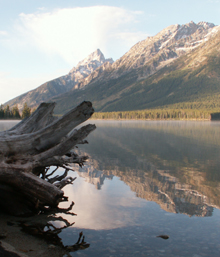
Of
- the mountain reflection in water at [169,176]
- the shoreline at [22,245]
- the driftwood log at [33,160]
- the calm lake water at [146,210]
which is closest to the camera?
the shoreline at [22,245]

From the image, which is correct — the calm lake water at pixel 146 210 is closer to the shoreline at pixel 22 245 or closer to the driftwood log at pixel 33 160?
the shoreline at pixel 22 245

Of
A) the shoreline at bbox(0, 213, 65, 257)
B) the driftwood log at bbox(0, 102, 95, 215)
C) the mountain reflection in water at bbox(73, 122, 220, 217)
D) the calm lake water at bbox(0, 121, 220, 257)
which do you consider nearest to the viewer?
the shoreline at bbox(0, 213, 65, 257)

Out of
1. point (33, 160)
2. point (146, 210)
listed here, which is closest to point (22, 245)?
point (33, 160)

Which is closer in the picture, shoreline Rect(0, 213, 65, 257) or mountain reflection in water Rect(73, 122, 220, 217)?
shoreline Rect(0, 213, 65, 257)

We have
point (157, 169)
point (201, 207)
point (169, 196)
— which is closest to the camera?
point (201, 207)

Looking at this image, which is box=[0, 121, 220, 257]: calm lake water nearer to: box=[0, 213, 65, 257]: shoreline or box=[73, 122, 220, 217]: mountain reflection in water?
box=[73, 122, 220, 217]: mountain reflection in water

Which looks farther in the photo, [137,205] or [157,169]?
[157,169]

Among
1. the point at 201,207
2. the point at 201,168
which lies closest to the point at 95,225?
the point at 201,207

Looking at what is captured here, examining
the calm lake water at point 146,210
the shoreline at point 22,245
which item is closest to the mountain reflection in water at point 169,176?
the calm lake water at point 146,210

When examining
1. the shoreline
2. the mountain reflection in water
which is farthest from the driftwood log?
the mountain reflection in water

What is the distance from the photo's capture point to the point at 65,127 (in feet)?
31.9

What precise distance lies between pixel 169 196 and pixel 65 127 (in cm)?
655

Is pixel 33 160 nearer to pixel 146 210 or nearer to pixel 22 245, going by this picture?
pixel 22 245

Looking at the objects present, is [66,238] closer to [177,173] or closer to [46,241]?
[46,241]
